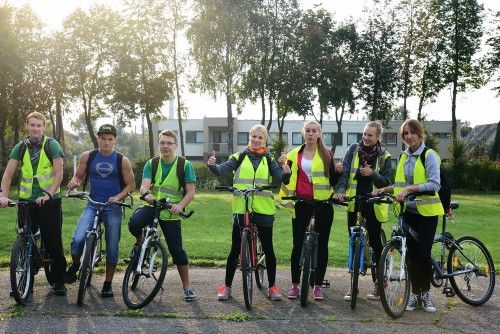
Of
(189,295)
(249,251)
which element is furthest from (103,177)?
(249,251)

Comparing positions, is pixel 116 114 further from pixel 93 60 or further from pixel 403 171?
pixel 403 171

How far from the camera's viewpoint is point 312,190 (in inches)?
290

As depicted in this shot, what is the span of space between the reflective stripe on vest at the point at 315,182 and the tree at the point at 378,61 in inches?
1759

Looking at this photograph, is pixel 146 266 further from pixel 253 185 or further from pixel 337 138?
pixel 337 138

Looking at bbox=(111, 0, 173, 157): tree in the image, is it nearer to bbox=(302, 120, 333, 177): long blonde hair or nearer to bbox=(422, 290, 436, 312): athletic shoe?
bbox=(302, 120, 333, 177): long blonde hair

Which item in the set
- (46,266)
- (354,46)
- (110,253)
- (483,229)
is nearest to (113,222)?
(110,253)

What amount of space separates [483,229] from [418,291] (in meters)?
9.99

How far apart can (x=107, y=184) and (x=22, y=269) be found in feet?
4.18

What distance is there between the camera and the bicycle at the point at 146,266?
670 cm

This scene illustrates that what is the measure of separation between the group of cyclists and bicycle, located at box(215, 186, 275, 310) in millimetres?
97

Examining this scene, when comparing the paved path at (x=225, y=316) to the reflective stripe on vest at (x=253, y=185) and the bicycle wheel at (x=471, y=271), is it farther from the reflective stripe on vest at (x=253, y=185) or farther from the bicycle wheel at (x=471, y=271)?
the reflective stripe on vest at (x=253, y=185)

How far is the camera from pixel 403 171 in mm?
7066

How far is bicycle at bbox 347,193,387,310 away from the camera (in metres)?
6.80

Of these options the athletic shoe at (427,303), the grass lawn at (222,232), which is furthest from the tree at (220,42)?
the athletic shoe at (427,303)
